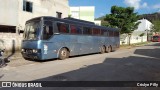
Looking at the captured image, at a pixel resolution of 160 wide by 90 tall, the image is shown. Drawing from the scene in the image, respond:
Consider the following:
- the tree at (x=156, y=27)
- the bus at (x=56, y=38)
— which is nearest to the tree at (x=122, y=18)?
the bus at (x=56, y=38)

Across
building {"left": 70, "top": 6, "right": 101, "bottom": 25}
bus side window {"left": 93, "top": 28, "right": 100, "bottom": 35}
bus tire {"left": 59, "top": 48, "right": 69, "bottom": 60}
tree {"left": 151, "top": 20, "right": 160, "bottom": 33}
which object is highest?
building {"left": 70, "top": 6, "right": 101, "bottom": 25}

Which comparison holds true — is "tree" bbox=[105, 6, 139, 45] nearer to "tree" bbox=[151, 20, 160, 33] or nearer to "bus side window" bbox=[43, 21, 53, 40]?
"bus side window" bbox=[43, 21, 53, 40]

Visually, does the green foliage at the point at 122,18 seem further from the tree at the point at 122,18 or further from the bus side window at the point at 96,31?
the bus side window at the point at 96,31

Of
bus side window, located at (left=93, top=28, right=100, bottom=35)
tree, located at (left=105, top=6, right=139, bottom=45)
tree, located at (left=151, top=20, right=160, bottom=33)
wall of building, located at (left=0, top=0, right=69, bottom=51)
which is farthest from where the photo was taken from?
tree, located at (left=151, top=20, right=160, bottom=33)

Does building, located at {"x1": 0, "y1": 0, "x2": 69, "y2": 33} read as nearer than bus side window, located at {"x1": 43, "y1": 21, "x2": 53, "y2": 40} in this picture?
No

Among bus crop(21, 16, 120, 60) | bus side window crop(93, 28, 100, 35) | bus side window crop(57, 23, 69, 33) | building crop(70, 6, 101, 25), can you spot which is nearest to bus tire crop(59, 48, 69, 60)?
bus crop(21, 16, 120, 60)

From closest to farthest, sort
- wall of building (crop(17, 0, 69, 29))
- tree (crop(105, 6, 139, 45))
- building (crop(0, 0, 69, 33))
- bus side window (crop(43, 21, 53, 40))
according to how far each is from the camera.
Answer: bus side window (crop(43, 21, 53, 40)) → building (crop(0, 0, 69, 33)) → wall of building (crop(17, 0, 69, 29)) → tree (crop(105, 6, 139, 45))

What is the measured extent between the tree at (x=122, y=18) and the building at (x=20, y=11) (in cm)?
1565

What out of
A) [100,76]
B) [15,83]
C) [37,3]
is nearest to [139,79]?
[100,76]

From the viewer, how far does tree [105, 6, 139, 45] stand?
43500mm

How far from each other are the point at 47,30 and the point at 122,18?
31.2m

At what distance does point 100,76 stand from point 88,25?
427 inches

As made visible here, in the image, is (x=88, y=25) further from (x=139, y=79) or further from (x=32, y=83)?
(x=32, y=83)

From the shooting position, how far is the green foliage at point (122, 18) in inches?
1713
